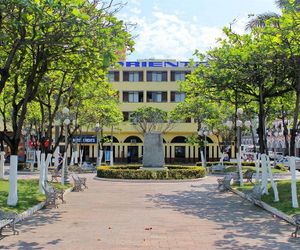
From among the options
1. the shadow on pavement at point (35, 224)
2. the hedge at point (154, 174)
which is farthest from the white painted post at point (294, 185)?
the hedge at point (154, 174)

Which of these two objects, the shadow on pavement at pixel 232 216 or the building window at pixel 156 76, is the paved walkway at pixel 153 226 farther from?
the building window at pixel 156 76

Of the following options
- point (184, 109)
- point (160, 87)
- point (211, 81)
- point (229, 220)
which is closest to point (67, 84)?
point (211, 81)

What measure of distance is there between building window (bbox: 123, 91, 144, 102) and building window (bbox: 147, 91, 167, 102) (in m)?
0.96

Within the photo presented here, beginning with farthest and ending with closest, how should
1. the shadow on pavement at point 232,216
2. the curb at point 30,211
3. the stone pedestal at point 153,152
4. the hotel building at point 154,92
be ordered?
the hotel building at point 154,92 → the stone pedestal at point 153,152 → the curb at point 30,211 → the shadow on pavement at point 232,216

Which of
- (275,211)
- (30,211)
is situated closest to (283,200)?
(275,211)

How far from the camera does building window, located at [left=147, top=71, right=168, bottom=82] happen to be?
201 ft

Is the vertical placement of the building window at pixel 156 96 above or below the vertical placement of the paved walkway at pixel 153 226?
above

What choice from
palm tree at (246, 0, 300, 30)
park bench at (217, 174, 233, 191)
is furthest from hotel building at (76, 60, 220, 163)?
park bench at (217, 174, 233, 191)

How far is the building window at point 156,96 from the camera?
61375mm

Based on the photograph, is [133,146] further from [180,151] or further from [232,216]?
[232,216]

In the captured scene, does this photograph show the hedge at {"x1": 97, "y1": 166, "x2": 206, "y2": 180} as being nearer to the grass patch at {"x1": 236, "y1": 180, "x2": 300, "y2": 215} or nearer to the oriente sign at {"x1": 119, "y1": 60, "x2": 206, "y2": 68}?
the grass patch at {"x1": 236, "y1": 180, "x2": 300, "y2": 215}

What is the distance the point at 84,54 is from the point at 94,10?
1.43 metres

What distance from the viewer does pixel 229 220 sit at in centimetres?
1262

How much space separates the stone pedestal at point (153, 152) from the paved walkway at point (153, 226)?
49.2ft
